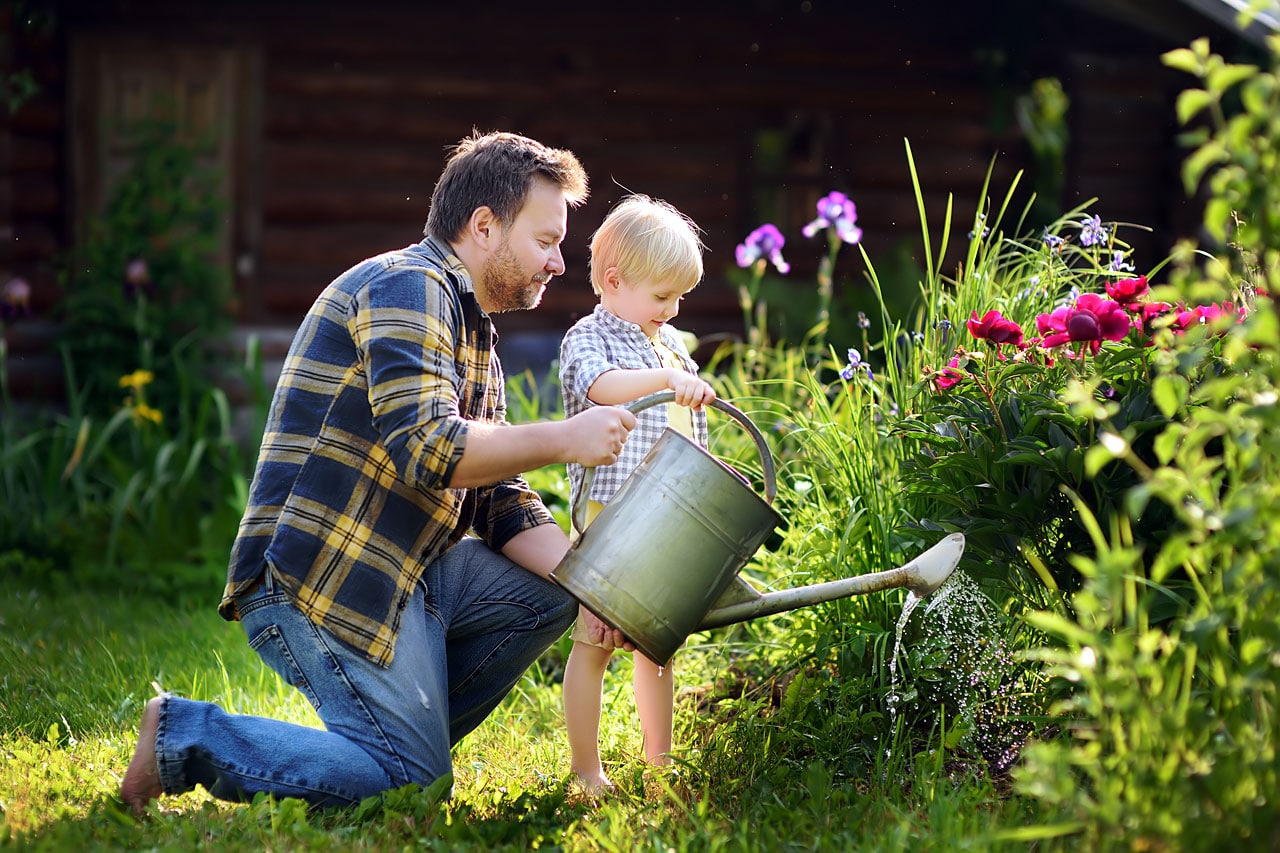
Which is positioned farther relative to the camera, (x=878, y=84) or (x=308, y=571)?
(x=878, y=84)

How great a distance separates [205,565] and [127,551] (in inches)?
13.7

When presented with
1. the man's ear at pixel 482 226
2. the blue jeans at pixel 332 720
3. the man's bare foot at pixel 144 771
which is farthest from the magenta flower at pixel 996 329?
the man's bare foot at pixel 144 771

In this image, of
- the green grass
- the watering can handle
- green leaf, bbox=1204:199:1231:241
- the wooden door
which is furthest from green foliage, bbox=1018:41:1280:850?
the wooden door

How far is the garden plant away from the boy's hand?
473mm

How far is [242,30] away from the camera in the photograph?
277 inches

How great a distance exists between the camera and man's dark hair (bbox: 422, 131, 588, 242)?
2562mm

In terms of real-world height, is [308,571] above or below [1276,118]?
below

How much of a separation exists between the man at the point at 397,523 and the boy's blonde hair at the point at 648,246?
0.11 meters

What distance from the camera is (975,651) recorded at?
2666 millimetres

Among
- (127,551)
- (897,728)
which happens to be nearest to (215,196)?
(127,551)

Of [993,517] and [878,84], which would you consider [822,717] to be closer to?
[993,517]

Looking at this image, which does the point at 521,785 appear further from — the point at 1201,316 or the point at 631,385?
the point at 1201,316

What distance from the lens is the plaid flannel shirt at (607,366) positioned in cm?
265

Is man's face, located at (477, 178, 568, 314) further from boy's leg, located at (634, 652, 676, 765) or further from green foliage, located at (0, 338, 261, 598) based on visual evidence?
green foliage, located at (0, 338, 261, 598)
